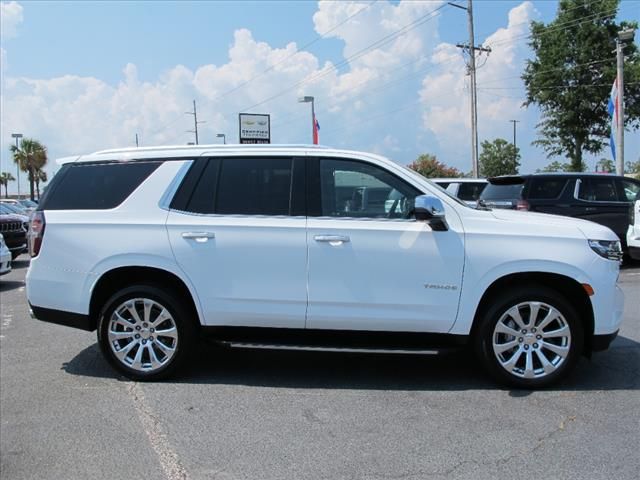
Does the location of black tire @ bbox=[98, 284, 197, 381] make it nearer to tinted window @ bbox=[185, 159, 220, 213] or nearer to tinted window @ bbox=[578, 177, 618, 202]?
tinted window @ bbox=[185, 159, 220, 213]

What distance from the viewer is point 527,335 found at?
180 inches

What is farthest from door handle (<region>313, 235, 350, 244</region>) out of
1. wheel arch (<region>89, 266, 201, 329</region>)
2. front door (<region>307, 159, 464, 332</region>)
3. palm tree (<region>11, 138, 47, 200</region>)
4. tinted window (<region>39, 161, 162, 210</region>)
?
palm tree (<region>11, 138, 47, 200</region>)

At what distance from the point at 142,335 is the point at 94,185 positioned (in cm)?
137

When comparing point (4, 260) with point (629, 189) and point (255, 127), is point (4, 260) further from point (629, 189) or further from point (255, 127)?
point (255, 127)

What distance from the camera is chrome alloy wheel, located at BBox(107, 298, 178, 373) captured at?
4.83 meters

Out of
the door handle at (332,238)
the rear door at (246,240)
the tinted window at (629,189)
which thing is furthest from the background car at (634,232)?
the rear door at (246,240)

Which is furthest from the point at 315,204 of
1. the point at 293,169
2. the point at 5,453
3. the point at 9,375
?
the point at 9,375

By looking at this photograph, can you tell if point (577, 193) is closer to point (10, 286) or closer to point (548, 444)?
point (548, 444)

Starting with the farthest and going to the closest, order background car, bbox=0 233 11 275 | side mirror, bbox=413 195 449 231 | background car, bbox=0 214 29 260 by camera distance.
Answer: background car, bbox=0 214 29 260
background car, bbox=0 233 11 275
side mirror, bbox=413 195 449 231

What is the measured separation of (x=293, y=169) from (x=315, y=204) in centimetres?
37

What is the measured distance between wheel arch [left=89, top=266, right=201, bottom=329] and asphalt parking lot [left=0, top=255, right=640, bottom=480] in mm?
631

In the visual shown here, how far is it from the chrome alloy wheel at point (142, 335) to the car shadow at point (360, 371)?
11.1 inches

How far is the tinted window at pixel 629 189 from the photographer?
36.5ft

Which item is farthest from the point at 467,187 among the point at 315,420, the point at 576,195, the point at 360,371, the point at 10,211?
the point at 10,211
